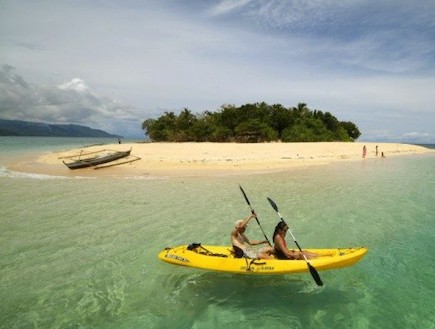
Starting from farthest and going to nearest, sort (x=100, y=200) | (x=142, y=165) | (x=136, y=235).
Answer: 1. (x=142, y=165)
2. (x=100, y=200)
3. (x=136, y=235)

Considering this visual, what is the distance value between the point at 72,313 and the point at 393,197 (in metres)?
18.2

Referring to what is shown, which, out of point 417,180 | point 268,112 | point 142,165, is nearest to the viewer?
point 417,180

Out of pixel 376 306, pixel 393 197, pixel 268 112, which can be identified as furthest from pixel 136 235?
pixel 268 112

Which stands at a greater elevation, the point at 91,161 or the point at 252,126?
the point at 252,126

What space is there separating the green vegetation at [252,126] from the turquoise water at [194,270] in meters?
43.9

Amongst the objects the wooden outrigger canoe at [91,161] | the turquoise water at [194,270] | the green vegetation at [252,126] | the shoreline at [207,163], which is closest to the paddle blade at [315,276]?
the turquoise water at [194,270]

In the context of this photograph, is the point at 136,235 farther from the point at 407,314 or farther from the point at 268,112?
the point at 268,112

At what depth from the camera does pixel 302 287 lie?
9.05 m

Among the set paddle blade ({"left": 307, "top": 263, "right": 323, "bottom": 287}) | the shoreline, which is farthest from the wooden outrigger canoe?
paddle blade ({"left": 307, "top": 263, "right": 323, "bottom": 287})

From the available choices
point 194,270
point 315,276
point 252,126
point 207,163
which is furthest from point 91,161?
point 252,126

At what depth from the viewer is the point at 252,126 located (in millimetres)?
65438

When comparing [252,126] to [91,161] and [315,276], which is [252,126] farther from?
[315,276]

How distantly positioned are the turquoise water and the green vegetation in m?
43.9

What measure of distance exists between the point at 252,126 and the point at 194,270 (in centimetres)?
5660
